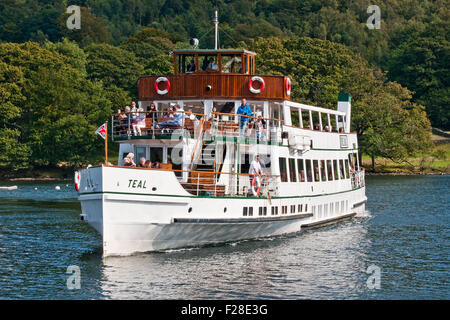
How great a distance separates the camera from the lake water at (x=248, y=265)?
26422 mm

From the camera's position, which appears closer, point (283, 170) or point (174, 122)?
point (174, 122)

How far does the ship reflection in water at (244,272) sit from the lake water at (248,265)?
34mm

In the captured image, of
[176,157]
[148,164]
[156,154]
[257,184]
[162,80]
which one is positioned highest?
[162,80]

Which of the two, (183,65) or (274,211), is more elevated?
(183,65)

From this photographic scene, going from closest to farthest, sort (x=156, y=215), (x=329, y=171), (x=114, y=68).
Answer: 1. (x=156, y=215)
2. (x=329, y=171)
3. (x=114, y=68)

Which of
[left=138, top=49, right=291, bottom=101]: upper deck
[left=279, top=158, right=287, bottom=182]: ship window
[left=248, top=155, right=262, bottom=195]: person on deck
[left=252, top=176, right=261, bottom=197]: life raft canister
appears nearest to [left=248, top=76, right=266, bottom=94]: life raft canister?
[left=138, top=49, right=291, bottom=101]: upper deck

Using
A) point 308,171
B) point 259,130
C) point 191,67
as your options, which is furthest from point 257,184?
point 191,67

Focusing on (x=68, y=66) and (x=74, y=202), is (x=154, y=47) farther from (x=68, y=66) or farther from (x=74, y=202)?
(x=74, y=202)

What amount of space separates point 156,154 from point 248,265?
761cm

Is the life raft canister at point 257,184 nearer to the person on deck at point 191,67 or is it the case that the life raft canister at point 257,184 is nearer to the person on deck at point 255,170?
the person on deck at point 255,170

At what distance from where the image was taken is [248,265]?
100 ft

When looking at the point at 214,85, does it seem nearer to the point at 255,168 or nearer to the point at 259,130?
the point at 259,130

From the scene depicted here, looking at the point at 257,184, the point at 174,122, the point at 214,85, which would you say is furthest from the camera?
the point at 214,85
